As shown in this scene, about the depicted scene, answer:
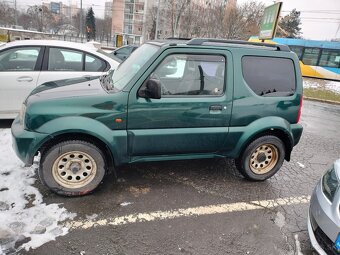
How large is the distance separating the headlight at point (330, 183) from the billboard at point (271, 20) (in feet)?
52.3

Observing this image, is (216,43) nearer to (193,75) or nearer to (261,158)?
(193,75)

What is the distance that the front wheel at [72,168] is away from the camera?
3121 millimetres

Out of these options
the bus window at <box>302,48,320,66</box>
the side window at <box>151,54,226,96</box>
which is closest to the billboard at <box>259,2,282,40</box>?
the bus window at <box>302,48,320,66</box>

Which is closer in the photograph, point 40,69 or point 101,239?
point 101,239

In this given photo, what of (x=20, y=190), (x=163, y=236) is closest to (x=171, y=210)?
(x=163, y=236)

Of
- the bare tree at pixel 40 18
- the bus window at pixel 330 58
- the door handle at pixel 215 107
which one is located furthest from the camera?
the bare tree at pixel 40 18

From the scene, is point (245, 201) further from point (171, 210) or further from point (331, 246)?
point (331, 246)

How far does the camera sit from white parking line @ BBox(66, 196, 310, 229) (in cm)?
290

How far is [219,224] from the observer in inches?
121

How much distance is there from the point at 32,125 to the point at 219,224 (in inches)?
93.8

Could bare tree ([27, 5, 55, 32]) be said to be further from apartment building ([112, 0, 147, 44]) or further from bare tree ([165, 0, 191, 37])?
bare tree ([165, 0, 191, 37])

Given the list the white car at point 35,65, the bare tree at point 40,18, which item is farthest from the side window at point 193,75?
the bare tree at point 40,18

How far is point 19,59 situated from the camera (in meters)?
5.07

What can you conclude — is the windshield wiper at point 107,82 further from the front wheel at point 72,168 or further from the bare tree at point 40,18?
the bare tree at point 40,18
